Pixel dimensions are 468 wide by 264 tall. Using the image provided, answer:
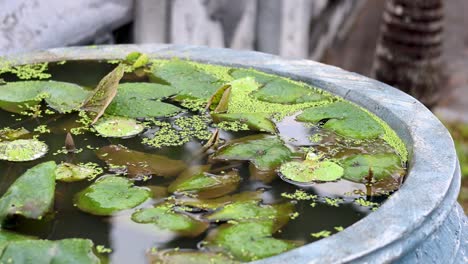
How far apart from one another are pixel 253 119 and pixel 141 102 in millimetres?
165

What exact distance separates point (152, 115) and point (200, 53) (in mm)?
247

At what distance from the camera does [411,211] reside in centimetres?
75

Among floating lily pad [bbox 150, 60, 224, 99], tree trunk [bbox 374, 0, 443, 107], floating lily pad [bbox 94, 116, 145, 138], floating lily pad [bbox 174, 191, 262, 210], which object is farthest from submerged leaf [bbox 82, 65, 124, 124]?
tree trunk [bbox 374, 0, 443, 107]

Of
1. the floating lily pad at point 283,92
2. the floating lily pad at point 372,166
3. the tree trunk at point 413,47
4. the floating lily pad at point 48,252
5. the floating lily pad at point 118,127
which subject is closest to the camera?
the floating lily pad at point 48,252

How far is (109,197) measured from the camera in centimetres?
83

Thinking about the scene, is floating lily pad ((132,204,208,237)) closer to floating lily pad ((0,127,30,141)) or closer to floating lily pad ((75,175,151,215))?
floating lily pad ((75,175,151,215))

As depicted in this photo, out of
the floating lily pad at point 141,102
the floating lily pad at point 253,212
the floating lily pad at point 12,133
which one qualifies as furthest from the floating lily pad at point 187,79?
the floating lily pad at point 253,212

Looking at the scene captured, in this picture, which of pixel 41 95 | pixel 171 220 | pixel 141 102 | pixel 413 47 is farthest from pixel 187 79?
pixel 413 47

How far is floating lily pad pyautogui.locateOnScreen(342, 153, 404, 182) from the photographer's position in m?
0.90

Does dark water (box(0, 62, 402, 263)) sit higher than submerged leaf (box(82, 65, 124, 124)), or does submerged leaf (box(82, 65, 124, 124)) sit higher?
submerged leaf (box(82, 65, 124, 124))

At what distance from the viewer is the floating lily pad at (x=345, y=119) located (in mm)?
1026

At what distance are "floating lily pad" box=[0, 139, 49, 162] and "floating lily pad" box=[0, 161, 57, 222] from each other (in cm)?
12

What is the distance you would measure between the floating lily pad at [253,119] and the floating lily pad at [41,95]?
20 cm

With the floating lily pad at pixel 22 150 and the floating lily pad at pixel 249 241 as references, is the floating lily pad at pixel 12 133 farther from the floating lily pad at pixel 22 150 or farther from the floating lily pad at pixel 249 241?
the floating lily pad at pixel 249 241
